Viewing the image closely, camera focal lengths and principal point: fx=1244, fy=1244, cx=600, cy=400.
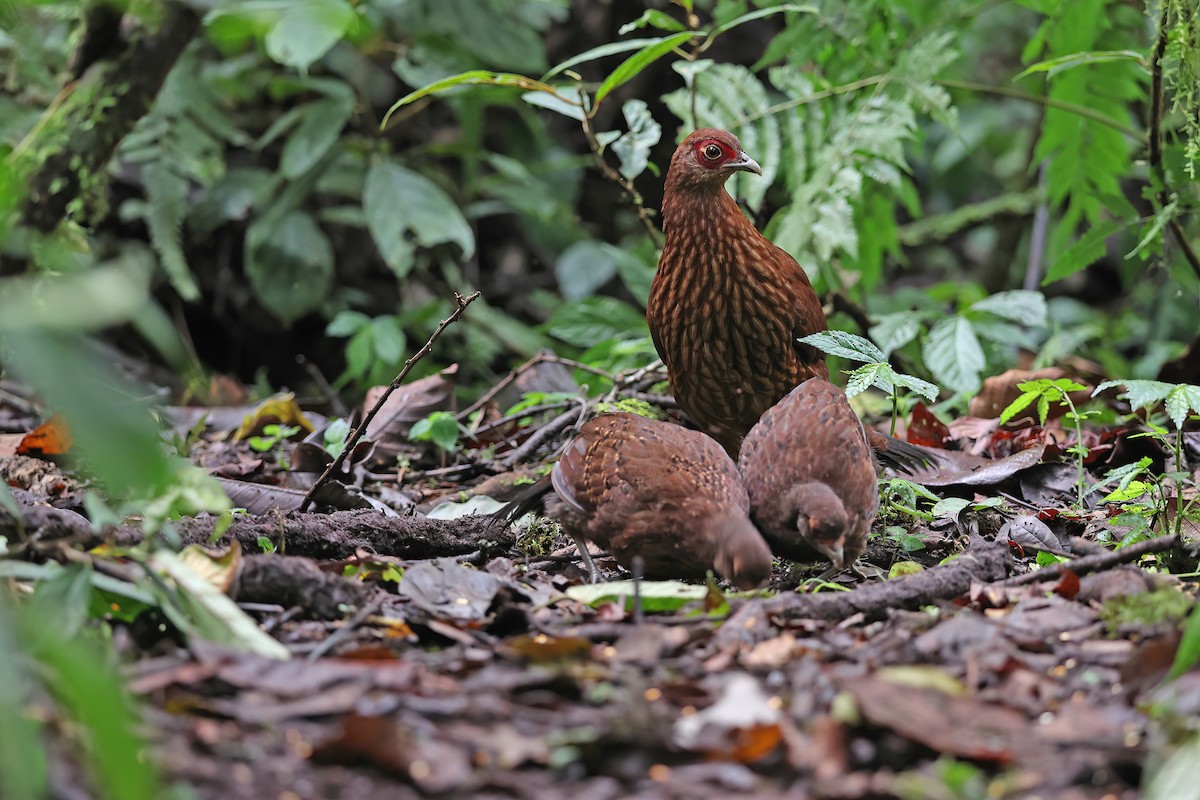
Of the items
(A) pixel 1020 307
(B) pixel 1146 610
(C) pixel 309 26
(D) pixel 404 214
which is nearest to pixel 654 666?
(B) pixel 1146 610

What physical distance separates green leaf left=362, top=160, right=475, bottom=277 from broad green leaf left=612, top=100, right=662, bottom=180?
4.91ft

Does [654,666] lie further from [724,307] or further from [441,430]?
[441,430]

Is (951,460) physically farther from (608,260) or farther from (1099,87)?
(608,260)

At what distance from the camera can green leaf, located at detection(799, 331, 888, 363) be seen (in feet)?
11.5

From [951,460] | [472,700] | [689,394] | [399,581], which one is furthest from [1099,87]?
[472,700]

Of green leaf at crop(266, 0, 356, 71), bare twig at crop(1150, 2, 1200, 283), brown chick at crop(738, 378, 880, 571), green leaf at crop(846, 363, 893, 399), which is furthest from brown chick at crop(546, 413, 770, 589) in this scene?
bare twig at crop(1150, 2, 1200, 283)

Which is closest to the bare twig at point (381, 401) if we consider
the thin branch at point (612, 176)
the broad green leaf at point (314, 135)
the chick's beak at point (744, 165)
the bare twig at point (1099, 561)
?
the chick's beak at point (744, 165)

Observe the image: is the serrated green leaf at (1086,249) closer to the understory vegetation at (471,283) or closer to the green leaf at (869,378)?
the understory vegetation at (471,283)

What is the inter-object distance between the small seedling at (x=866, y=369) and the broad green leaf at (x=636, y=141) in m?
1.30

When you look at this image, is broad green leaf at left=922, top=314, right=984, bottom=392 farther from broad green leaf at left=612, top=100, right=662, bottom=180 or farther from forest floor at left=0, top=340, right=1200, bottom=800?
broad green leaf at left=612, top=100, right=662, bottom=180

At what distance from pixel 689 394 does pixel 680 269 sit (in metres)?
0.42

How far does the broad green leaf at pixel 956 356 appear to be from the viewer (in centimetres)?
466

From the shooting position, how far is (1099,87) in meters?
5.48

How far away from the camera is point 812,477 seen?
338cm
